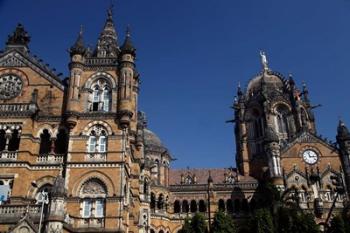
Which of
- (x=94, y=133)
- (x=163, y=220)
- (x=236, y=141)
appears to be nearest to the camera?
(x=94, y=133)

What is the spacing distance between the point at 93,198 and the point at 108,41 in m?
21.9

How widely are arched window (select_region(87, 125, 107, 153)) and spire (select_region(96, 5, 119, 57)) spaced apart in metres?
11.5

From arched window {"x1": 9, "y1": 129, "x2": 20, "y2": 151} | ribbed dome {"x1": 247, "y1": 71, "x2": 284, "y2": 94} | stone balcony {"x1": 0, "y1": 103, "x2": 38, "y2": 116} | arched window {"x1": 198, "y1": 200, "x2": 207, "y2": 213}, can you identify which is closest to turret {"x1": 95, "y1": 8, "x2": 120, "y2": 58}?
stone balcony {"x1": 0, "y1": 103, "x2": 38, "y2": 116}

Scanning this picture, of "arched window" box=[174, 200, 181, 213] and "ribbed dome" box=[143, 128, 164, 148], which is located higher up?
"ribbed dome" box=[143, 128, 164, 148]

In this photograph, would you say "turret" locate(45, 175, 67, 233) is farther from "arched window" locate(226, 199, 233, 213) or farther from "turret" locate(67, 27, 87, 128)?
"arched window" locate(226, 199, 233, 213)

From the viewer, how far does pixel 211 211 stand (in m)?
55.2

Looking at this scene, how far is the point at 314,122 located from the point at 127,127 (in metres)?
40.2

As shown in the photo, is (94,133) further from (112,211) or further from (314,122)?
(314,122)

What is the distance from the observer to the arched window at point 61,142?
3712 centimetres

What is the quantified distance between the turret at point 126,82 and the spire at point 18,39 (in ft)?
33.5

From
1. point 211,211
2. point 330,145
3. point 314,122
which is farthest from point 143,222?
point 314,122

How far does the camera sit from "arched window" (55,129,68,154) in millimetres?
37125

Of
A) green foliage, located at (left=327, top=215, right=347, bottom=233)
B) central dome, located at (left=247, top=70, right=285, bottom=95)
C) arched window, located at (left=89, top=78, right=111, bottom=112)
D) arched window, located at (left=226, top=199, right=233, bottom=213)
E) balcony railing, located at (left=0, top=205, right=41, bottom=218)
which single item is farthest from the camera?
central dome, located at (left=247, top=70, right=285, bottom=95)

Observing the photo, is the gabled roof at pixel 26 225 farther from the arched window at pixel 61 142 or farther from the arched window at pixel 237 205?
the arched window at pixel 237 205
